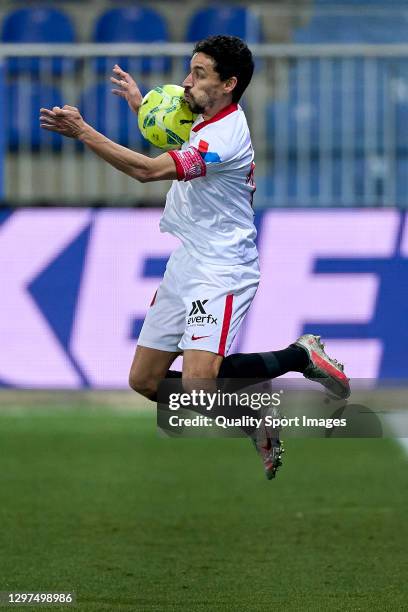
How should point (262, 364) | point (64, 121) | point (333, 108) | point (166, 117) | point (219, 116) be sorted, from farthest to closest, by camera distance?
point (333, 108), point (262, 364), point (166, 117), point (219, 116), point (64, 121)

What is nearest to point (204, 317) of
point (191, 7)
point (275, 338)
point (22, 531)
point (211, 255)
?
point (211, 255)

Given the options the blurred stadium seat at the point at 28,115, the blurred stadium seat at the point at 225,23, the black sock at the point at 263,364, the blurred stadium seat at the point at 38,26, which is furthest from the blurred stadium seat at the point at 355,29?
the black sock at the point at 263,364

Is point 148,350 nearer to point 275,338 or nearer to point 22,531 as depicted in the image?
point 22,531

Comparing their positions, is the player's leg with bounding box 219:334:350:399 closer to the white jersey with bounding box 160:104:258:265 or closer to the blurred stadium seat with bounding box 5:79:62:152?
the white jersey with bounding box 160:104:258:265

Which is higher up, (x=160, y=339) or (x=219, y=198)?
(x=219, y=198)

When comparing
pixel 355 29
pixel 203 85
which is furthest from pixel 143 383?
pixel 355 29

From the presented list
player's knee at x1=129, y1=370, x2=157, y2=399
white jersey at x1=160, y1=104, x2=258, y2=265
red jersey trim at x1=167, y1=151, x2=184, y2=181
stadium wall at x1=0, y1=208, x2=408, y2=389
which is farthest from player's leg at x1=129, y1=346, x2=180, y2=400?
stadium wall at x1=0, y1=208, x2=408, y2=389

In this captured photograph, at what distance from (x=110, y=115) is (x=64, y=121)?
7.58 m

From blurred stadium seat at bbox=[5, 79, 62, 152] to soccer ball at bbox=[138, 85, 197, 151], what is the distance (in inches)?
270

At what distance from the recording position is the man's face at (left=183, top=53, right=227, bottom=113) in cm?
695

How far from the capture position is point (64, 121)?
21.1 ft

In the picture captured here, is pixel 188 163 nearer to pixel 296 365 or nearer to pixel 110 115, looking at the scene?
pixel 296 365

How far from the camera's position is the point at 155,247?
13.0 metres

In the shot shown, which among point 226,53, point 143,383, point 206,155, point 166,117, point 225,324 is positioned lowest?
point 143,383
